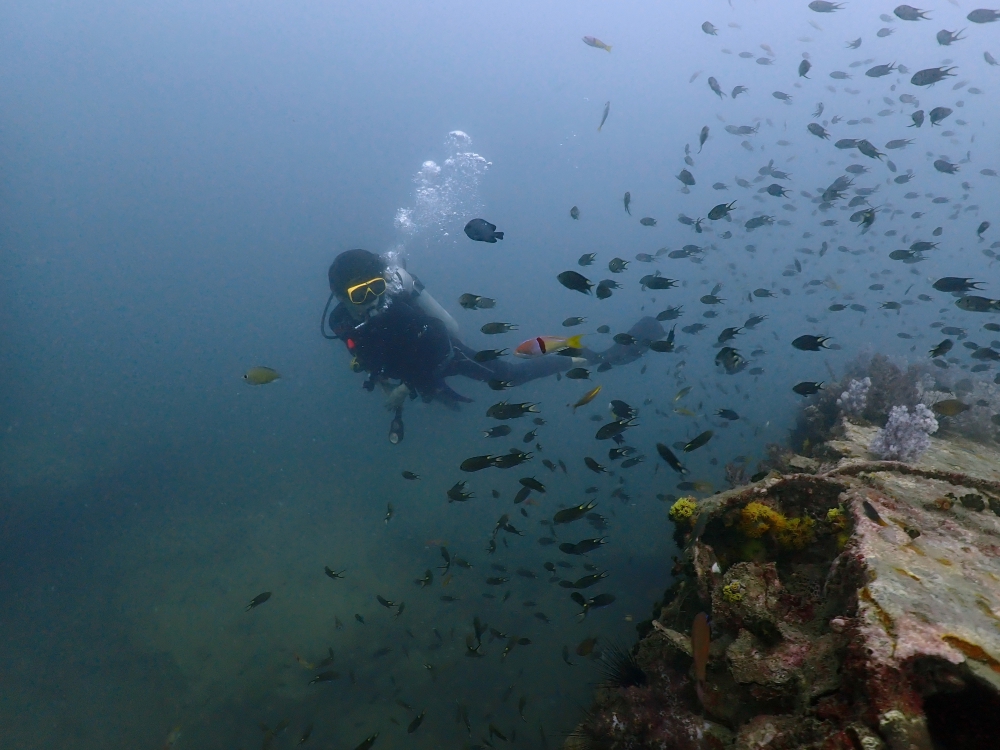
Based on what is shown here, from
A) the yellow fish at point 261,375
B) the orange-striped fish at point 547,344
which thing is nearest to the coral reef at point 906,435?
the orange-striped fish at point 547,344

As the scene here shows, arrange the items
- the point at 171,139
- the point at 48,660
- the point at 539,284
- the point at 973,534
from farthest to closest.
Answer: the point at 171,139, the point at 539,284, the point at 48,660, the point at 973,534

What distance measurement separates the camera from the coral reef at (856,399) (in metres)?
8.03

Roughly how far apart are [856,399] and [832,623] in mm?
7783

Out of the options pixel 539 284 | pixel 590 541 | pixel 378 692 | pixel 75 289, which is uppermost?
pixel 590 541

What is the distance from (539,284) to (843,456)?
113 m

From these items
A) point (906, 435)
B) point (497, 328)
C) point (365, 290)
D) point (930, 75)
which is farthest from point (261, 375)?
point (930, 75)

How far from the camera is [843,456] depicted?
17.6 ft

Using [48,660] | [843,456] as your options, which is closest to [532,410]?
[843,456]

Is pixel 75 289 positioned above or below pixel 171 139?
below

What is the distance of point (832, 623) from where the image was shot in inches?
83.4

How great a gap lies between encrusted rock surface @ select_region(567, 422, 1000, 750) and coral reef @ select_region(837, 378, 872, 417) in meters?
4.84

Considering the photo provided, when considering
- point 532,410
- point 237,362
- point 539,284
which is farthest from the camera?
point 539,284

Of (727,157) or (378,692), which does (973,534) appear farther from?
(727,157)

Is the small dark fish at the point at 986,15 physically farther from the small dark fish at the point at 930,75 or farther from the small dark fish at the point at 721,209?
the small dark fish at the point at 721,209
